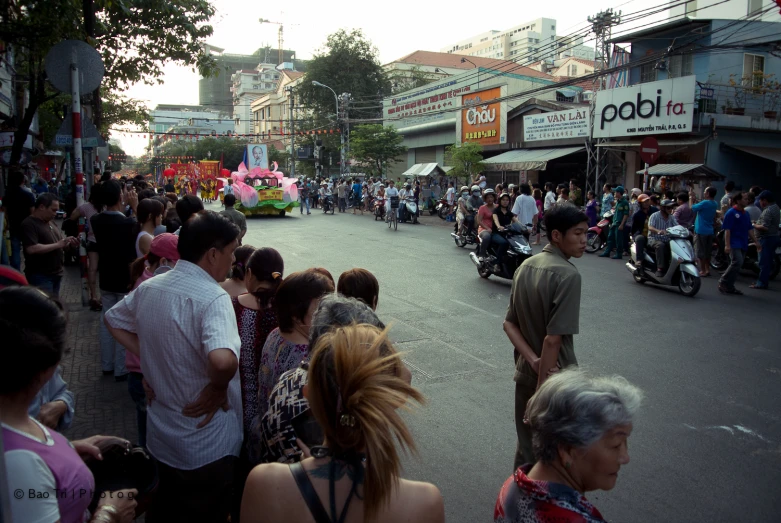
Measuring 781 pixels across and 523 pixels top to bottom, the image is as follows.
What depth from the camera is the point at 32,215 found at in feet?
19.7

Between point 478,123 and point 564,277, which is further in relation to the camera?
point 478,123

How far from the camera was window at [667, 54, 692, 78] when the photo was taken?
20.6 meters

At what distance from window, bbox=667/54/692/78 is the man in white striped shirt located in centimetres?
A: 2164

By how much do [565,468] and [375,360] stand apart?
0.72 metres

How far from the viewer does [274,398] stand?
2117 millimetres

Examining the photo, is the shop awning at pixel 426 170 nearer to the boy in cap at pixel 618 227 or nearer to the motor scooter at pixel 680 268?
the boy in cap at pixel 618 227

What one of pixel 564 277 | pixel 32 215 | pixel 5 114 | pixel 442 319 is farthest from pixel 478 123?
pixel 564 277

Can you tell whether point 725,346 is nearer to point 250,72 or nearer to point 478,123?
point 478,123

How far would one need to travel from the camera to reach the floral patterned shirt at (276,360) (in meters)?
2.53

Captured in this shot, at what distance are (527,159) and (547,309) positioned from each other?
22.7m

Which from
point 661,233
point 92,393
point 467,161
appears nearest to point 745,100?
point 467,161

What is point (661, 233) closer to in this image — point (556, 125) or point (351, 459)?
point (351, 459)

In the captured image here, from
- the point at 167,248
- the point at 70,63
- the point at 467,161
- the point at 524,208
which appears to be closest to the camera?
the point at 167,248

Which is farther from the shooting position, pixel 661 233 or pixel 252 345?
pixel 661 233
